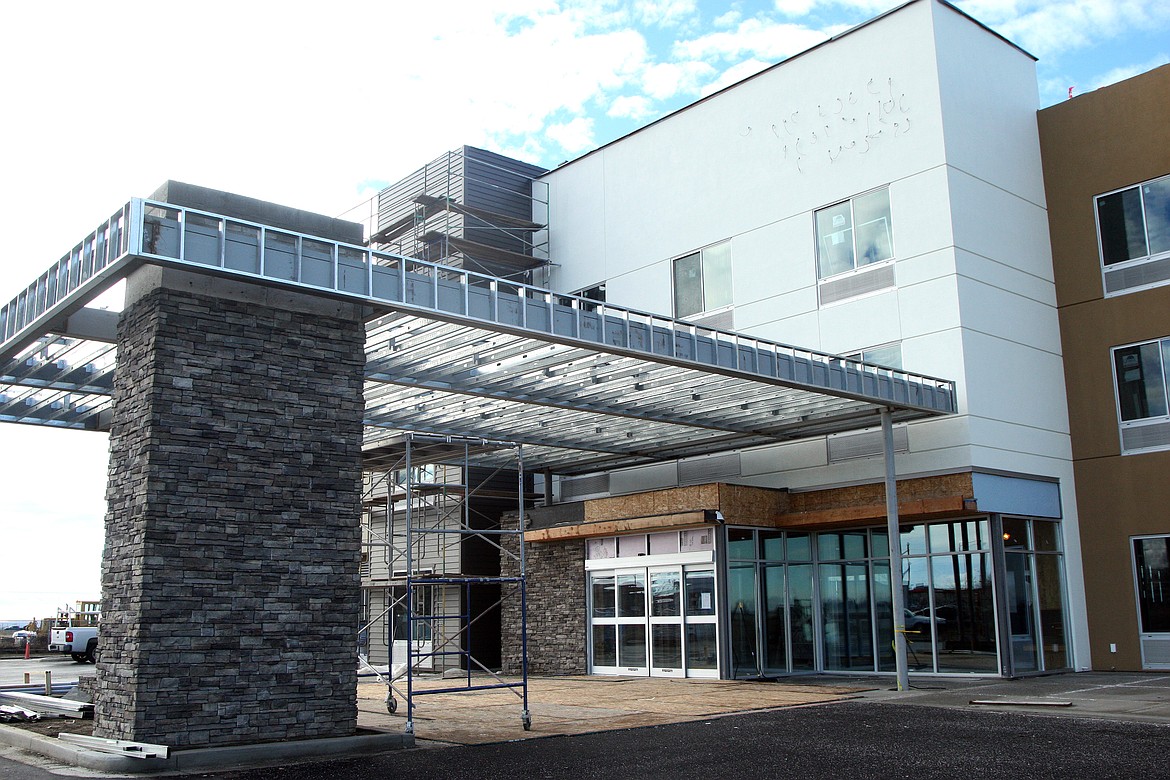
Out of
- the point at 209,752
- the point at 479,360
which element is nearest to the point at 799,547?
the point at 479,360

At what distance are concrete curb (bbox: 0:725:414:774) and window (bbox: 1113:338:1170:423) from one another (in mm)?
16301

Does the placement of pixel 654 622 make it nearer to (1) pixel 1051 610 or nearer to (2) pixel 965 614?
(2) pixel 965 614

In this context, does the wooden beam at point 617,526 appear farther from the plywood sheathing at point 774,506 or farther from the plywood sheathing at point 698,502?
the plywood sheathing at point 698,502

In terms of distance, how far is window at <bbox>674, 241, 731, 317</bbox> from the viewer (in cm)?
2367

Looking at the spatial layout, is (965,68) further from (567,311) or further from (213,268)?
(213,268)

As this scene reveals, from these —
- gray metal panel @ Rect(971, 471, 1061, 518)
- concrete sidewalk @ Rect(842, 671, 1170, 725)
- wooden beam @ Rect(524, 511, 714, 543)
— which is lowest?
concrete sidewalk @ Rect(842, 671, 1170, 725)

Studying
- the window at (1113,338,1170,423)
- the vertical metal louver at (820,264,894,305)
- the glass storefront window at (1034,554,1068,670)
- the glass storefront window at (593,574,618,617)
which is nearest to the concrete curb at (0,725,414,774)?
the glass storefront window at (593,574,618,617)

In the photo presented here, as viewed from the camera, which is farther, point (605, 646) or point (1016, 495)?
point (605, 646)

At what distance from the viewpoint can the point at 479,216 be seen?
91.6 ft

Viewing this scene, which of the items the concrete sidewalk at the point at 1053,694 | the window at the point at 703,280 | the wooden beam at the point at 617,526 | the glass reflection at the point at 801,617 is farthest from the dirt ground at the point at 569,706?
the window at the point at 703,280

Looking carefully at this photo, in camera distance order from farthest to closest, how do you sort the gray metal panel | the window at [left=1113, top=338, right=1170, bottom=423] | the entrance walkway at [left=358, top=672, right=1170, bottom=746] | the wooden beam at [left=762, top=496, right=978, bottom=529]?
the window at [left=1113, top=338, right=1170, bottom=423]
the gray metal panel
the wooden beam at [left=762, top=496, right=978, bottom=529]
the entrance walkway at [left=358, top=672, right=1170, bottom=746]

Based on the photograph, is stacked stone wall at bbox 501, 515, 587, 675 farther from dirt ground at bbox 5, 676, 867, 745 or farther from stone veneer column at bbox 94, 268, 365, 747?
stone veneer column at bbox 94, 268, 365, 747

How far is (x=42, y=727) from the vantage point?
11.8 m

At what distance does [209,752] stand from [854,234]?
16.5 metres
